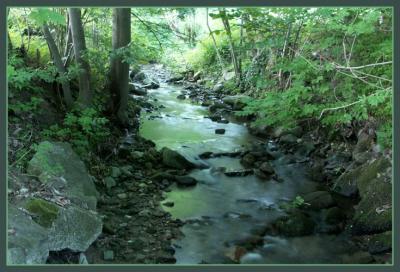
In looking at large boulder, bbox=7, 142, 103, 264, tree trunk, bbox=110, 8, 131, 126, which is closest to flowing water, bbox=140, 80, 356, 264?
tree trunk, bbox=110, 8, 131, 126

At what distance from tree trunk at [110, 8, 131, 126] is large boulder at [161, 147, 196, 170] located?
1.81m

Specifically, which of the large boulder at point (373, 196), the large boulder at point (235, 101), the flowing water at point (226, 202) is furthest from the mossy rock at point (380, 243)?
the large boulder at point (235, 101)

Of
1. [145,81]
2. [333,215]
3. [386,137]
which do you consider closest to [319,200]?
[333,215]

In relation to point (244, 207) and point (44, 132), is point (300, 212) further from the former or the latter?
point (44, 132)

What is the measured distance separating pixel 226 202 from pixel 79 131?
2.48 metres

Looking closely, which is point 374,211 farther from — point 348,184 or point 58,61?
point 58,61

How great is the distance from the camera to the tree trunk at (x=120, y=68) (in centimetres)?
820

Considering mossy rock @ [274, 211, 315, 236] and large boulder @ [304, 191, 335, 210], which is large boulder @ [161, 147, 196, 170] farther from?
mossy rock @ [274, 211, 315, 236]

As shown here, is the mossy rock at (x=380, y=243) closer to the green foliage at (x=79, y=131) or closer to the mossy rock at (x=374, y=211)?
the mossy rock at (x=374, y=211)

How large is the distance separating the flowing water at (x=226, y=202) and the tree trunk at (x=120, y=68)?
32.3 inches

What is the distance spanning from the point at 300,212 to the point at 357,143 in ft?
7.52

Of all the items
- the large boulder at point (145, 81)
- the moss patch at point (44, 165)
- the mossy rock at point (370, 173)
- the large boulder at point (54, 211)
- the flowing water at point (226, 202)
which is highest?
the moss patch at point (44, 165)

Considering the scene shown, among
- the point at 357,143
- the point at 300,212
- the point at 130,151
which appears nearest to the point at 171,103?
the point at 130,151

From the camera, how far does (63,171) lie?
511cm
